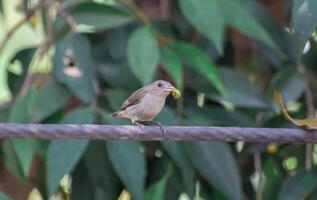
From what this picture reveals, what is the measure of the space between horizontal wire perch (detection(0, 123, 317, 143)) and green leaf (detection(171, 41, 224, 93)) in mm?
920

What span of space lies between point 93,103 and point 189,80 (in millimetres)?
502

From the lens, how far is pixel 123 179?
2834 millimetres

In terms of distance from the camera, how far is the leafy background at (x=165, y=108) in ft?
9.61

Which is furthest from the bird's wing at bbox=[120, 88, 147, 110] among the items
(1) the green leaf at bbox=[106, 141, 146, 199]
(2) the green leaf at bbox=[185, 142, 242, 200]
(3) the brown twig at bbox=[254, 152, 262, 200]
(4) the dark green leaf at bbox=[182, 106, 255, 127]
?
(3) the brown twig at bbox=[254, 152, 262, 200]

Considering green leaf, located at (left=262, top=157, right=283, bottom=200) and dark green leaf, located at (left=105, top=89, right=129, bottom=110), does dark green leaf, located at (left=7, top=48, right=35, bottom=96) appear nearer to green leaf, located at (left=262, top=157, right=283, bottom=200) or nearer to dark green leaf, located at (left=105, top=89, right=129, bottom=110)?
dark green leaf, located at (left=105, top=89, right=129, bottom=110)

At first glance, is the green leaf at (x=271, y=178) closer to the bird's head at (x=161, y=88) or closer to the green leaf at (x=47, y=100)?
the bird's head at (x=161, y=88)

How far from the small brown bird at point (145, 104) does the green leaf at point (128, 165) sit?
0.32 ft

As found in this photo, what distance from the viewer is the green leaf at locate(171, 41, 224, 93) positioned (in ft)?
10.1

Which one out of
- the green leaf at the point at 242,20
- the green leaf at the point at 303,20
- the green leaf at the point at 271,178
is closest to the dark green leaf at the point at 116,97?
the green leaf at the point at 242,20

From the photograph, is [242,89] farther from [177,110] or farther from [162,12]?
[162,12]

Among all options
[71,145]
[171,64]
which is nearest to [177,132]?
[71,145]

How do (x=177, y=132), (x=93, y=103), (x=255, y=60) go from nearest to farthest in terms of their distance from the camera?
1. (x=177, y=132)
2. (x=93, y=103)
3. (x=255, y=60)

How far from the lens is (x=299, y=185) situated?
296 centimetres

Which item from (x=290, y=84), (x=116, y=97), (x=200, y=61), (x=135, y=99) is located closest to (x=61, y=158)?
(x=135, y=99)
